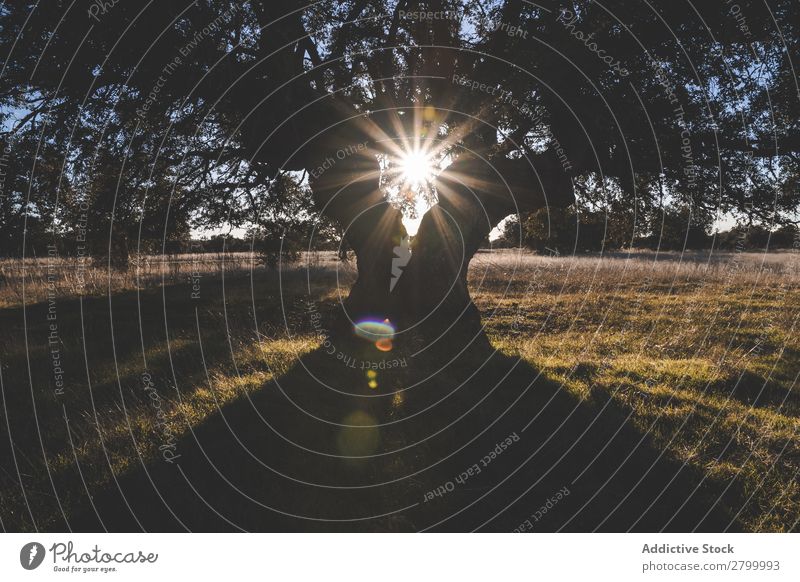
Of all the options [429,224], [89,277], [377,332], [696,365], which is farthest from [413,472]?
[89,277]

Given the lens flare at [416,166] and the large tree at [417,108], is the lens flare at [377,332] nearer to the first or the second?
the large tree at [417,108]

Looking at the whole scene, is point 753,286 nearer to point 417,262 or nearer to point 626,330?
point 626,330

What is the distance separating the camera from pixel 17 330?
12.6 m

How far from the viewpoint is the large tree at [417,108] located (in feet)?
27.8

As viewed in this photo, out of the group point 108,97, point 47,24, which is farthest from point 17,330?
point 47,24

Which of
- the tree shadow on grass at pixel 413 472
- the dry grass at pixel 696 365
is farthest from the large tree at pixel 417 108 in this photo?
the tree shadow on grass at pixel 413 472

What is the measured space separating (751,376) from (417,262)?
7868 millimetres

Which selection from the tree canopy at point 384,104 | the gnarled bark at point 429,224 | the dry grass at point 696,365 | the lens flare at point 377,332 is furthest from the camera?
the gnarled bark at point 429,224

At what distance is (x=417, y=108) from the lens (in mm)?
11195

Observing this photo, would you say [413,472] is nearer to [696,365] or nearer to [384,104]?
[696,365]

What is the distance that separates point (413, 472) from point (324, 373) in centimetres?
371

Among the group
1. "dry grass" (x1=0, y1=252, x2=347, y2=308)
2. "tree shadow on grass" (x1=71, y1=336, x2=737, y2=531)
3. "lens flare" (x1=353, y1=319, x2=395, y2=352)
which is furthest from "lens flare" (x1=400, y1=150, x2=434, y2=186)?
"tree shadow on grass" (x1=71, y1=336, x2=737, y2=531)

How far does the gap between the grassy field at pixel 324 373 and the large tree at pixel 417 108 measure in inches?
128

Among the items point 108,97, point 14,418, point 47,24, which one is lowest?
point 14,418
